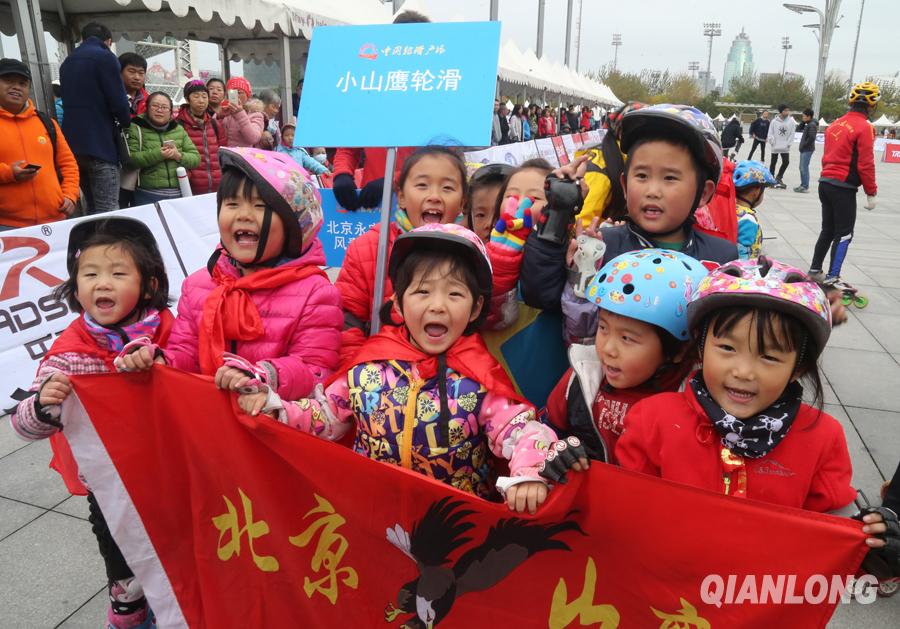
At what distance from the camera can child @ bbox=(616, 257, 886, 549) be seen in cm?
145

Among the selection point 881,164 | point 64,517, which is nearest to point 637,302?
point 64,517

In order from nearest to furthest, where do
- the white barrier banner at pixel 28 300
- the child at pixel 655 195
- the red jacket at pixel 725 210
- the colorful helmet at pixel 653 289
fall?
the colorful helmet at pixel 653 289 → the child at pixel 655 195 → the red jacket at pixel 725 210 → the white barrier banner at pixel 28 300

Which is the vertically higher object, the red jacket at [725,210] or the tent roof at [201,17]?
the tent roof at [201,17]

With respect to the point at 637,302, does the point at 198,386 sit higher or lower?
lower

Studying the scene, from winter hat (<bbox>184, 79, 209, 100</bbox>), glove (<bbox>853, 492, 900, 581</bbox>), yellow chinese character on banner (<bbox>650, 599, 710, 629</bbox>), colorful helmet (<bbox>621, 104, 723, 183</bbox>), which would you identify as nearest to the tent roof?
winter hat (<bbox>184, 79, 209, 100</bbox>)

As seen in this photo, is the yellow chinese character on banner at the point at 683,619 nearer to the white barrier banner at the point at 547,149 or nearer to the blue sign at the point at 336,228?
the blue sign at the point at 336,228

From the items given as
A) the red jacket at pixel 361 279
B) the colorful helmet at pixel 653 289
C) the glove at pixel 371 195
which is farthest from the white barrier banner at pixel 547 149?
the colorful helmet at pixel 653 289

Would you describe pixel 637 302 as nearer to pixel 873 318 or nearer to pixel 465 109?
pixel 465 109

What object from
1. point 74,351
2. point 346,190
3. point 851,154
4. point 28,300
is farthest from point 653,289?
point 851,154

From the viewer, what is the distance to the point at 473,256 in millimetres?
1887

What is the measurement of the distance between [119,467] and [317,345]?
0.75 meters

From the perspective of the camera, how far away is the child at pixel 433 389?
1793 mm

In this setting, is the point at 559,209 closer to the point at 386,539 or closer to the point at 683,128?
the point at 683,128

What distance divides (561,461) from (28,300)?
14.0 feet
